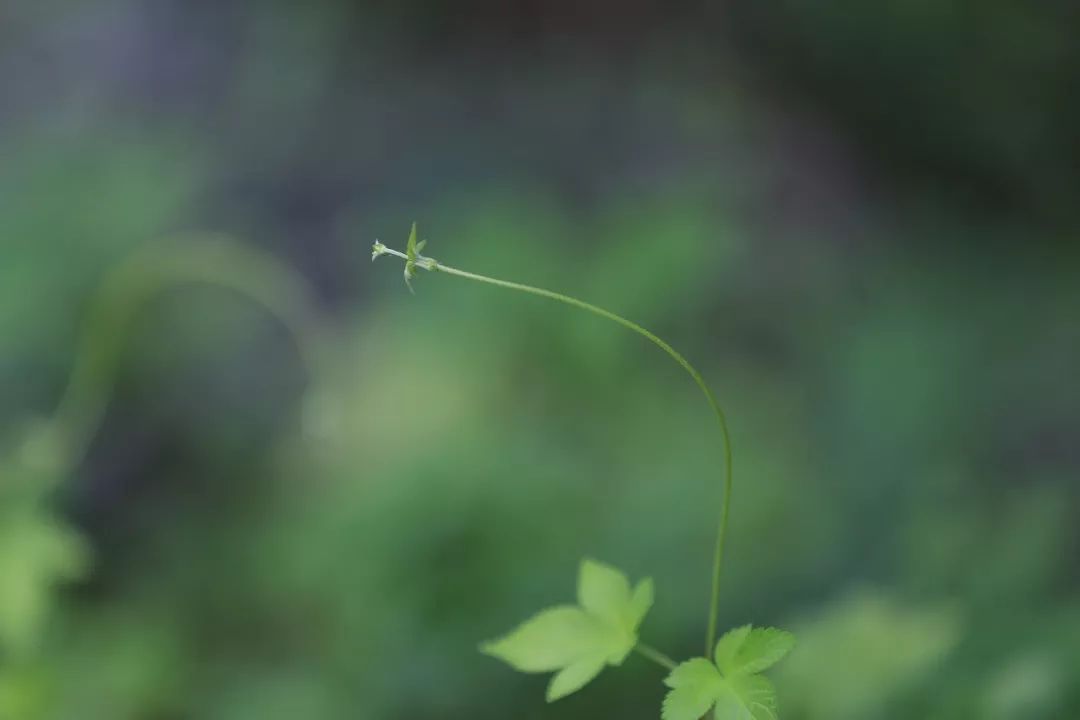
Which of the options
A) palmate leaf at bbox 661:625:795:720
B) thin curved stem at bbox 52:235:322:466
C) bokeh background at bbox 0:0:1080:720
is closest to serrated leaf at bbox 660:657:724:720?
palmate leaf at bbox 661:625:795:720

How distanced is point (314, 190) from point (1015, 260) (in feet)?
6.96

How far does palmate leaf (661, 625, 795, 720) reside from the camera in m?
0.72

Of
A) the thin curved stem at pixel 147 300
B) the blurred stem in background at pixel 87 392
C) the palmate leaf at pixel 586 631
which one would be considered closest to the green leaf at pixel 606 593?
the palmate leaf at pixel 586 631

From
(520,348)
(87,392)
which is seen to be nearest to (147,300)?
(87,392)

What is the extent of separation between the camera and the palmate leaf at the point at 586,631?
831 millimetres

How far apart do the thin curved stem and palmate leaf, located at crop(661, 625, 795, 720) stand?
1.43 metres

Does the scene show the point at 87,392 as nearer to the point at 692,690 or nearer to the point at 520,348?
the point at 520,348

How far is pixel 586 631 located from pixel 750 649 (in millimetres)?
156

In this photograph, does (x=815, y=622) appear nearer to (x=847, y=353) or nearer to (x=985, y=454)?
(x=985, y=454)

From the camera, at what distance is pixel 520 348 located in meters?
2.24

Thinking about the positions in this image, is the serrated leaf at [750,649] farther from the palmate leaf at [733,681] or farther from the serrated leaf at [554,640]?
the serrated leaf at [554,640]

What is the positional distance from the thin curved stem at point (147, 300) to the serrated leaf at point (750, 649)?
4.69ft

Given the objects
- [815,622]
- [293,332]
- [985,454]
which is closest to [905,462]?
[985,454]

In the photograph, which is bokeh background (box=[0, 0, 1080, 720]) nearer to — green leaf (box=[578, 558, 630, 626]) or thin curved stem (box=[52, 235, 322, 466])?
thin curved stem (box=[52, 235, 322, 466])
